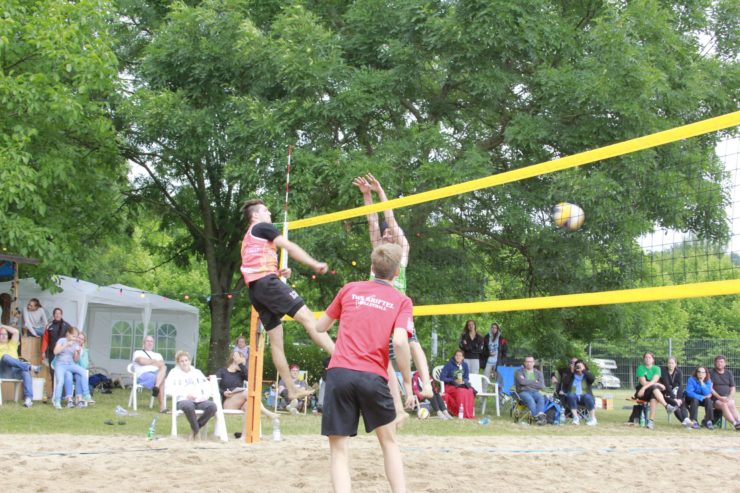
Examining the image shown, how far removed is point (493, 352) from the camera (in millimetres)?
13867

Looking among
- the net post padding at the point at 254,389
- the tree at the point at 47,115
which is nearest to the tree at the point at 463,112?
the tree at the point at 47,115

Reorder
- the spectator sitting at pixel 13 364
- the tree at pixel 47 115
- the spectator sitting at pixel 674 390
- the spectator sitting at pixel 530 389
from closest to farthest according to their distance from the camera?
the spectator sitting at pixel 13 364 < the tree at pixel 47 115 < the spectator sitting at pixel 530 389 < the spectator sitting at pixel 674 390

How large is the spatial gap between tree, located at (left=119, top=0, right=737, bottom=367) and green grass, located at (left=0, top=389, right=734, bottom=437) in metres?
2.30

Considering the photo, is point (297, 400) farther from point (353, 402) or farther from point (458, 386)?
point (353, 402)

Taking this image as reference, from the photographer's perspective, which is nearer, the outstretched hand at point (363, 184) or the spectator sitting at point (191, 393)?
the outstretched hand at point (363, 184)

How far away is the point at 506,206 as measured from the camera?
41.9 ft

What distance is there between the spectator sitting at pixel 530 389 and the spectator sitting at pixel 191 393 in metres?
5.23

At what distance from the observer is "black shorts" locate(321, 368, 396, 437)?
4.18 metres

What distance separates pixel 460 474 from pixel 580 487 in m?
0.82

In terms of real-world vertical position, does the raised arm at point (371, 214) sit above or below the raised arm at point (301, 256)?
above

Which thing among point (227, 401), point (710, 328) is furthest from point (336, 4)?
point (710, 328)

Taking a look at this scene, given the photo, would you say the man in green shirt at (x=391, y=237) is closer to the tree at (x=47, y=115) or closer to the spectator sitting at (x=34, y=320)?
the tree at (x=47, y=115)

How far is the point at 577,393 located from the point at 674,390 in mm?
1453

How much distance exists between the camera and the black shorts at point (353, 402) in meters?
4.18
